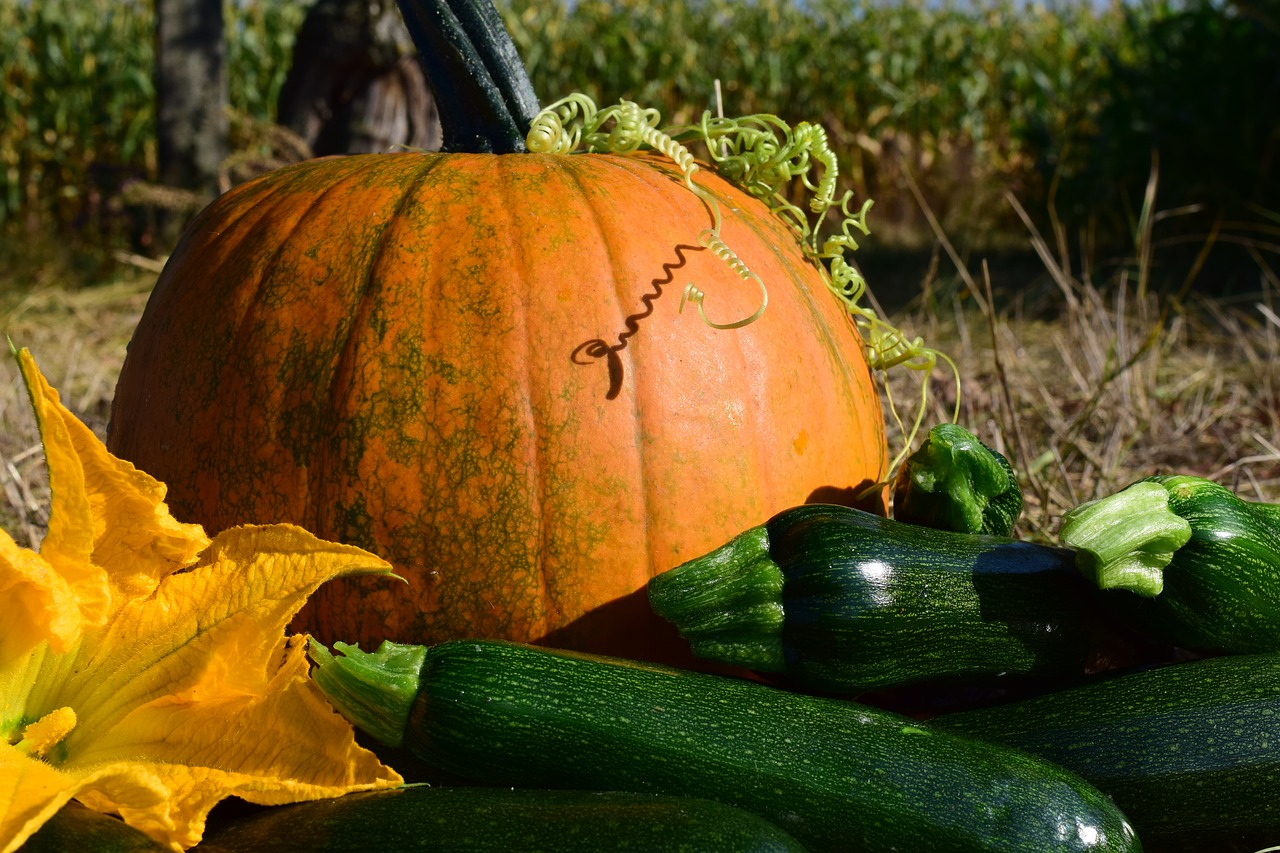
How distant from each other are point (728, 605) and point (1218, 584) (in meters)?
0.86

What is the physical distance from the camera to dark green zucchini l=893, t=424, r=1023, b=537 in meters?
2.35

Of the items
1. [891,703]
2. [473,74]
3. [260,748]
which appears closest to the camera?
[260,748]

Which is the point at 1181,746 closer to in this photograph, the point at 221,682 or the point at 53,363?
the point at 221,682

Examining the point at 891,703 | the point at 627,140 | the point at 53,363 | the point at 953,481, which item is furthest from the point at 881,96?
the point at 891,703

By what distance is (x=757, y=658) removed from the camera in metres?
2.11

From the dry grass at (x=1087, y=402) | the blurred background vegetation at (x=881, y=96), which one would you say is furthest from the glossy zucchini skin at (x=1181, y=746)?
the blurred background vegetation at (x=881, y=96)

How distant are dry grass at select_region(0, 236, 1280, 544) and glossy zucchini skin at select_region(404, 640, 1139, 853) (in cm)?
155

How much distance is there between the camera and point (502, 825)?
5.52 ft

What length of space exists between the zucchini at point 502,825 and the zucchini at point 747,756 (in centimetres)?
10

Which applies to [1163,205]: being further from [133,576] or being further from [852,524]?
[133,576]

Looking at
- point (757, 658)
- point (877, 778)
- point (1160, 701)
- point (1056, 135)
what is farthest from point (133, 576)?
point (1056, 135)

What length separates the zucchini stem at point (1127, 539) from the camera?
6.78ft

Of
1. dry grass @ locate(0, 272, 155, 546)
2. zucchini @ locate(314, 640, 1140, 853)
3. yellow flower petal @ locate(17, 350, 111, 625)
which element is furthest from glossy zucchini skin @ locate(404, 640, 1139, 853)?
dry grass @ locate(0, 272, 155, 546)

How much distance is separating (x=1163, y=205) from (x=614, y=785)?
9048mm
